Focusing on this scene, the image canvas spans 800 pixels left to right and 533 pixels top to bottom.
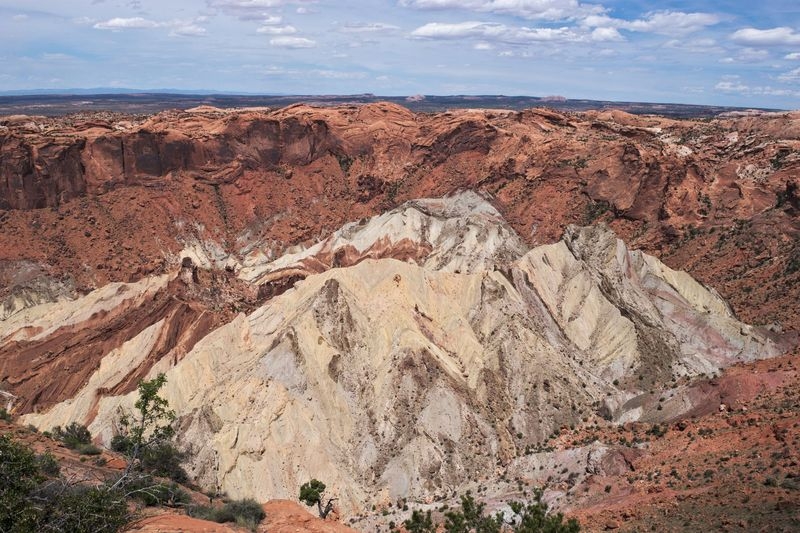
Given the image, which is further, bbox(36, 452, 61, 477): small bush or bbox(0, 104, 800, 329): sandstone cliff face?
bbox(0, 104, 800, 329): sandstone cliff face

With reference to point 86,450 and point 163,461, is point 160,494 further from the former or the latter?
point 163,461

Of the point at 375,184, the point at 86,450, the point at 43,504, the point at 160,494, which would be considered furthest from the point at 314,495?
the point at 375,184

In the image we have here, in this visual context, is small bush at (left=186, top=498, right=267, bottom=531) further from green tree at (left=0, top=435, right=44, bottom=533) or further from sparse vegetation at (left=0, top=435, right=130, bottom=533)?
green tree at (left=0, top=435, right=44, bottom=533)

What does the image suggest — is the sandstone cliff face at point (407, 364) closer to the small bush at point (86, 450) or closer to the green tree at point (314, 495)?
the green tree at point (314, 495)

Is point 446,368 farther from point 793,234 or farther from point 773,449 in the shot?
point 793,234

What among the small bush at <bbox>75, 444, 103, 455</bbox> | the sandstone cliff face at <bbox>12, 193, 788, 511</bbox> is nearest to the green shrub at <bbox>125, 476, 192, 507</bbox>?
the small bush at <bbox>75, 444, 103, 455</bbox>

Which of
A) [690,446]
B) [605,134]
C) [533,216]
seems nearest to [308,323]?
[690,446]
